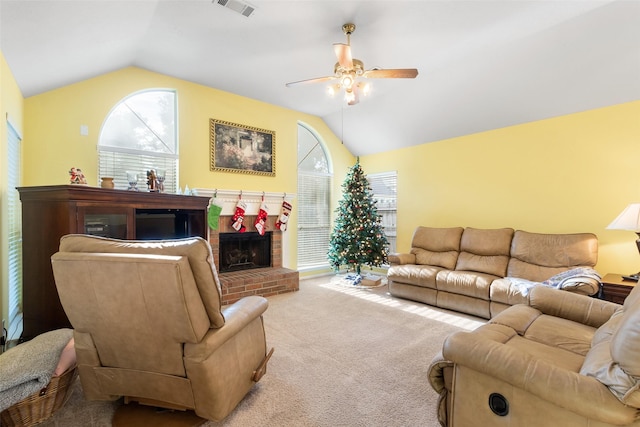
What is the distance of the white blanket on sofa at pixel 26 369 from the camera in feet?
5.41

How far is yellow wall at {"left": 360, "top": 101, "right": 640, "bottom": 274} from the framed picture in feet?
8.39

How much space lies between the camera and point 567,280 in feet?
10.0

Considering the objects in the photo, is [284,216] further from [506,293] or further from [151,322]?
[151,322]

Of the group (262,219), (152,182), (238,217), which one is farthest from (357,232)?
(152,182)

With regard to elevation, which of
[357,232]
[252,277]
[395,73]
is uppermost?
[395,73]

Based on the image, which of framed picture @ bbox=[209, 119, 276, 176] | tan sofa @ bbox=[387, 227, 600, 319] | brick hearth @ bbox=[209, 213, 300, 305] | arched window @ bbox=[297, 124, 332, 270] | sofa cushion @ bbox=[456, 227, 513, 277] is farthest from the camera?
arched window @ bbox=[297, 124, 332, 270]

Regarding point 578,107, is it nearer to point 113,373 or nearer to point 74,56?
point 113,373

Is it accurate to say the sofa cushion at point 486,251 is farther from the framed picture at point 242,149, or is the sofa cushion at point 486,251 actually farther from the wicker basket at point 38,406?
the wicker basket at point 38,406

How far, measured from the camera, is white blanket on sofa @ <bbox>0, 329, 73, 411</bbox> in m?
1.65

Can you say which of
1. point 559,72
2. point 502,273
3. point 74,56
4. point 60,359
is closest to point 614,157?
point 559,72

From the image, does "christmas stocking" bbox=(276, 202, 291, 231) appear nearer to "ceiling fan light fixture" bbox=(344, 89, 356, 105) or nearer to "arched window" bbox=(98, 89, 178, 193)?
"arched window" bbox=(98, 89, 178, 193)

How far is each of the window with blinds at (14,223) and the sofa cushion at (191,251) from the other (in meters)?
1.93

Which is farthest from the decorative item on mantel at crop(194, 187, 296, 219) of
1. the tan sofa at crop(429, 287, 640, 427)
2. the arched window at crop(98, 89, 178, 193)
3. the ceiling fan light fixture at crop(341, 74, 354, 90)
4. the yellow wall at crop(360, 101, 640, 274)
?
the tan sofa at crop(429, 287, 640, 427)

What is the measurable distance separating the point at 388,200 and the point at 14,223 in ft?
Result: 17.8
